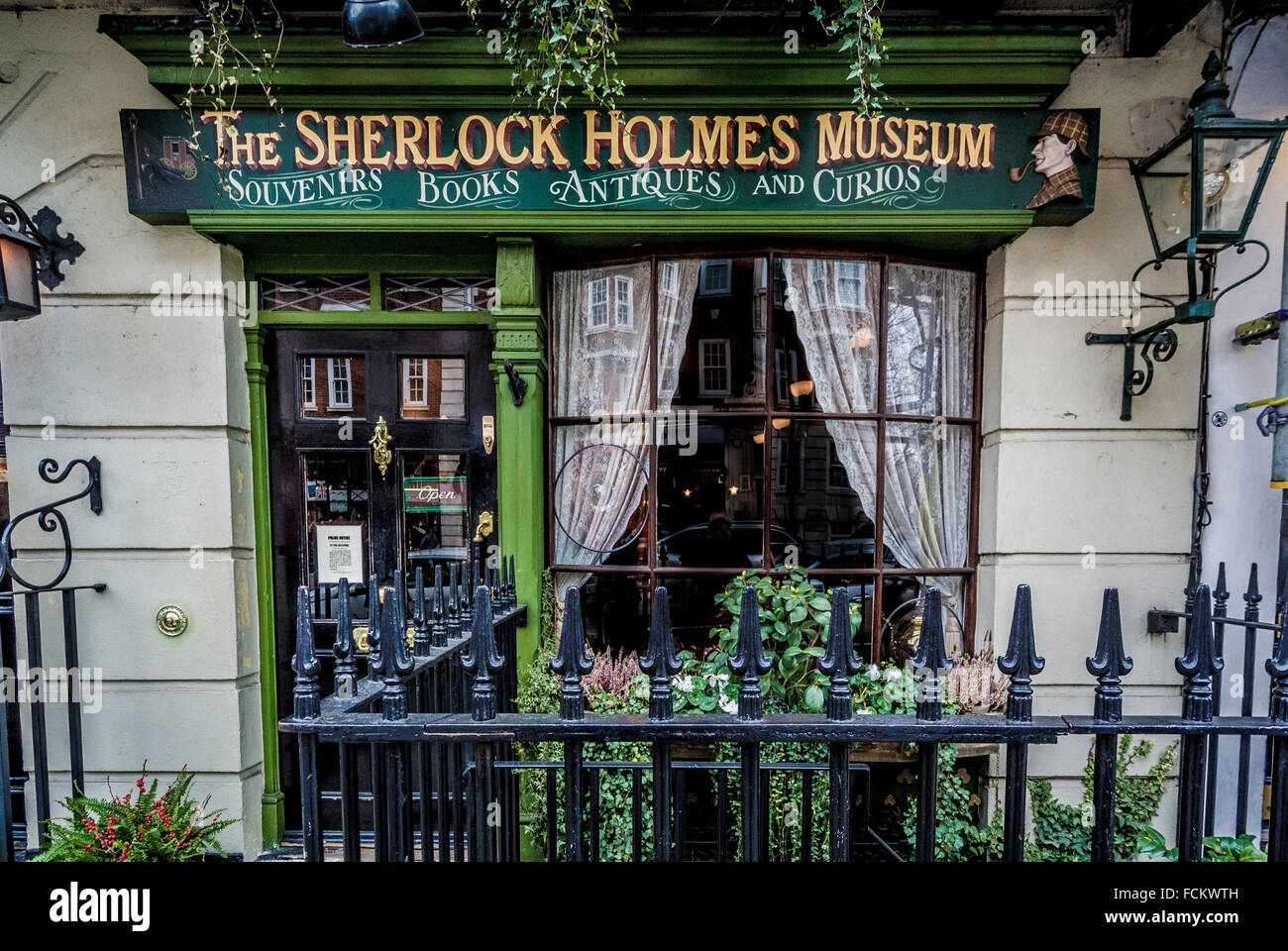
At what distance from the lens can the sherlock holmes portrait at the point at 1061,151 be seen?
3.01 m

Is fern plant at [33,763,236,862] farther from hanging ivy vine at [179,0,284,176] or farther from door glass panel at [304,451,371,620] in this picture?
hanging ivy vine at [179,0,284,176]

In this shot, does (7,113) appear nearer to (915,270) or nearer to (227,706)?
(227,706)

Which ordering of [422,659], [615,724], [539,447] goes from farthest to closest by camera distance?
[539,447], [422,659], [615,724]

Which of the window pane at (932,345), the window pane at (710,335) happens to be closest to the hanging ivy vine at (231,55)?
the window pane at (710,335)

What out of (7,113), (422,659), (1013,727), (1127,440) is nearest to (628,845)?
(422,659)

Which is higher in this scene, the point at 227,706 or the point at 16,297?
the point at 16,297

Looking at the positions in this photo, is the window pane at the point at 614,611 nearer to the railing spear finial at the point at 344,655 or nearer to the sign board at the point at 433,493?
the sign board at the point at 433,493

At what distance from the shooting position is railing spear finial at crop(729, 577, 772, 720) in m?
1.52

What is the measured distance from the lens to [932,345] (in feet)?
11.5

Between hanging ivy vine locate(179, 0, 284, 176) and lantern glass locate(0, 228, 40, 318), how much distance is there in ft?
2.93

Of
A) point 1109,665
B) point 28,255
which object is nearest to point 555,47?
point 28,255

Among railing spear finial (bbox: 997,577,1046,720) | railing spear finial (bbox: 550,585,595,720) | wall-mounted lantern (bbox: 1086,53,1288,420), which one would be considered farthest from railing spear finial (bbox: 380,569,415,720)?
wall-mounted lantern (bbox: 1086,53,1288,420)

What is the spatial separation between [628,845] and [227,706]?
224cm
